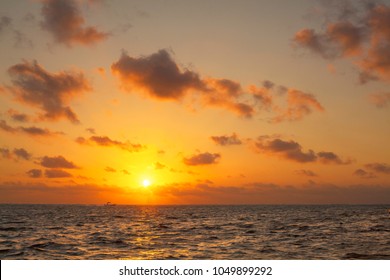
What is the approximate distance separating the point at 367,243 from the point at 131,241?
2712 cm

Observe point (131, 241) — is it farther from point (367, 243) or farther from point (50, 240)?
point (367, 243)

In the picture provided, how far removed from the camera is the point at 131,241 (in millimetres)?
48656

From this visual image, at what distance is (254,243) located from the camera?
4519 cm
